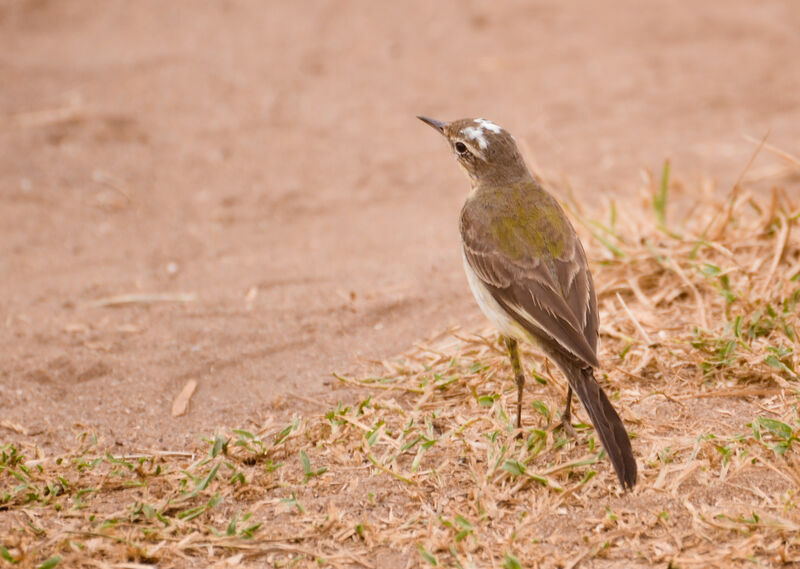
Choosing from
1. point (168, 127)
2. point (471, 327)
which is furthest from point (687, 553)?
point (168, 127)

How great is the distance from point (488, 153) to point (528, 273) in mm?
974

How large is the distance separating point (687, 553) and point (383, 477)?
140 centimetres

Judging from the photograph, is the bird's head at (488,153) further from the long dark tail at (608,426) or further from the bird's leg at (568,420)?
the long dark tail at (608,426)

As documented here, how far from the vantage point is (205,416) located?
5363 mm

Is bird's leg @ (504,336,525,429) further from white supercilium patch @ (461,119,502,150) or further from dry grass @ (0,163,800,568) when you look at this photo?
white supercilium patch @ (461,119,502,150)

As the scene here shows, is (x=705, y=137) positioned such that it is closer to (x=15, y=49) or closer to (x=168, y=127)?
(x=168, y=127)

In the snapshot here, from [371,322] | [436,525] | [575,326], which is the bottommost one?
[371,322]

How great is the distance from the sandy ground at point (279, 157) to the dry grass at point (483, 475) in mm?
550

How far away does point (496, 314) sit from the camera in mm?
4887

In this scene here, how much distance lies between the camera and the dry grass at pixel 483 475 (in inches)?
156

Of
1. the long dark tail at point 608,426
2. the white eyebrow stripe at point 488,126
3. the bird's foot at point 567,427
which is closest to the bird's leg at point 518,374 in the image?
the bird's foot at point 567,427

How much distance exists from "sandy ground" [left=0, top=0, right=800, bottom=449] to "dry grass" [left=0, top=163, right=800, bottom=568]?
1.80 ft

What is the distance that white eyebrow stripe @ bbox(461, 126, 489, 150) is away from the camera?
552cm

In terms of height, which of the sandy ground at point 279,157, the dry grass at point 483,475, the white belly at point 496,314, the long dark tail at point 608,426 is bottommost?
the sandy ground at point 279,157
